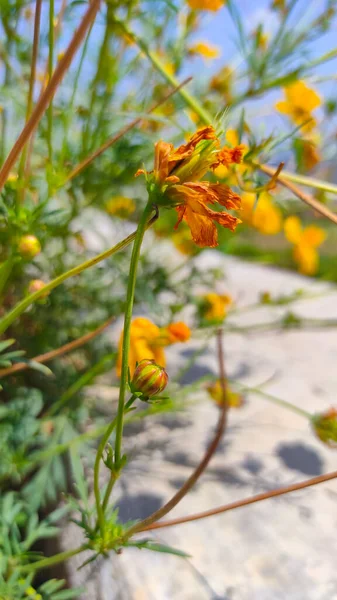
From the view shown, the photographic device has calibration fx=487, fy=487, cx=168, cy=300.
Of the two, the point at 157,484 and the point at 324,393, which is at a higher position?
the point at 324,393

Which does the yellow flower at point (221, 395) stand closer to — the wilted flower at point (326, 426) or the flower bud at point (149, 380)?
the wilted flower at point (326, 426)

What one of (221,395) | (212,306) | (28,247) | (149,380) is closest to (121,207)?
(212,306)

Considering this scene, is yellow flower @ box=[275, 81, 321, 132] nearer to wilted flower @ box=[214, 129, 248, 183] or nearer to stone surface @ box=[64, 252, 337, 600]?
wilted flower @ box=[214, 129, 248, 183]

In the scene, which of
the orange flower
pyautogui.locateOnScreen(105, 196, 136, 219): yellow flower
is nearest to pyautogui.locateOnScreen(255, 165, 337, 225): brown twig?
the orange flower

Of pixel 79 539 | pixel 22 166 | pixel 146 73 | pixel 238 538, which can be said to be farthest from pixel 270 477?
pixel 146 73

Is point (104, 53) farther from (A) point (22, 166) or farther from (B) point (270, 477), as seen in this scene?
(B) point (270, 477)

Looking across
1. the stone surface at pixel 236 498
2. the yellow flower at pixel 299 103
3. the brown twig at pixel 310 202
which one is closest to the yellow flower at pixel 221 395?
the stone surface at pixel 236 498
